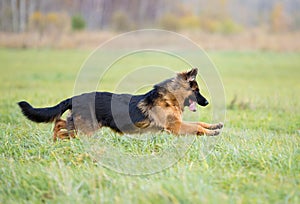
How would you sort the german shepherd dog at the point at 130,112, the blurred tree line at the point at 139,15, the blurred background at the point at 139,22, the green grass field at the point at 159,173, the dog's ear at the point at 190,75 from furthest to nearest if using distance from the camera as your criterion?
the blurred tree line at the point at 139,15, the blurred background at the point at 139,22, the dog's ear at the point at 190,75, the german shepherd dog at the point at 130,112, the green grass field at the point at 159,173

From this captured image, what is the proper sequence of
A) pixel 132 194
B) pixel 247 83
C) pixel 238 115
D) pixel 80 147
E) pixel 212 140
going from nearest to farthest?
1. pixel 132 194
2. pixel 80 147
3. pixel 212 140
4. pixel 238 115
5. pixel 247 83

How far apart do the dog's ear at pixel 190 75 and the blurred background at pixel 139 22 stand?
80.8 ft

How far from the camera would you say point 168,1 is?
57.7 metres

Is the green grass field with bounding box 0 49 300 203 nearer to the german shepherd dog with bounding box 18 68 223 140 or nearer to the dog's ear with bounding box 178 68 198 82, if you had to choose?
the german shepherd dog with bounding box 18 68 223 140

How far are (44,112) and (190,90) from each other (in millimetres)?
2133

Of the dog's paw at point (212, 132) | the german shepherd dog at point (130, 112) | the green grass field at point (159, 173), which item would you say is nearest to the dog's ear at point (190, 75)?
the german shepherd dog at point (130, 112)

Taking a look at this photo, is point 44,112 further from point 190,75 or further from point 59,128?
point 190,75

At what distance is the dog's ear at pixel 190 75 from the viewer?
6.37 meters

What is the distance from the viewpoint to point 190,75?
643 cm

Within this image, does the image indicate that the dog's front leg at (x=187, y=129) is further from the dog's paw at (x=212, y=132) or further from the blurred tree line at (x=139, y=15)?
the blurred tree line at (x=139, y=15)

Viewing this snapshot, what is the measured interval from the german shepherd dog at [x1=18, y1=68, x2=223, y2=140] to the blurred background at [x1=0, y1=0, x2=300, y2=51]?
81.0 ft

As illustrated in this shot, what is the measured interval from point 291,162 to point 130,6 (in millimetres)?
51901

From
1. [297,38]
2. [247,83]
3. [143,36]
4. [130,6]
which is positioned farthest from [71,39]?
[130,6]

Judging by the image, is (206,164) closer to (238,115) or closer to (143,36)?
(238,115)
